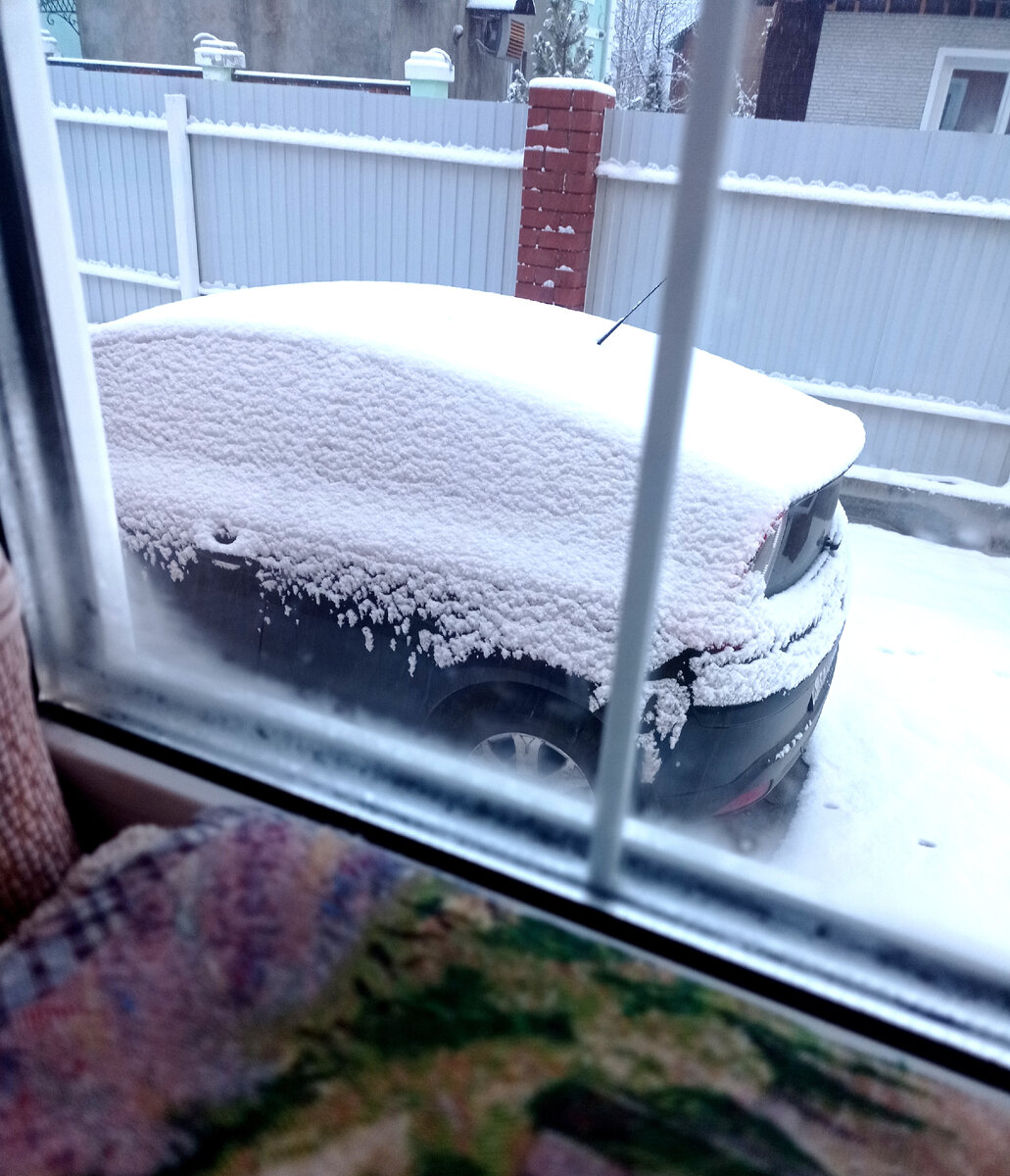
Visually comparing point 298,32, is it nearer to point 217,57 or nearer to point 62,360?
point 217,57

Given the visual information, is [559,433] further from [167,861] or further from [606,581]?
[167,861]

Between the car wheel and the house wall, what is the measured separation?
15.1 feet

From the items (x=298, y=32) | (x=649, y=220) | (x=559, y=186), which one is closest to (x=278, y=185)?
(x=559, y=186)

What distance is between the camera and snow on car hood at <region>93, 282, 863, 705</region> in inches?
69.6

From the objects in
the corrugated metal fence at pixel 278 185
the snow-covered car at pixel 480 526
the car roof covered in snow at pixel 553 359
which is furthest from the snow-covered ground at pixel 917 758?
the corrugated metal fence at pixel 278 185

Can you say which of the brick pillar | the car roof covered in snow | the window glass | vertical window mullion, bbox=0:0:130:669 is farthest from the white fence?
vertical window mullion, bbox=0:0:130:669

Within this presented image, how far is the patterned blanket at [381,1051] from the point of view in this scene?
2.12 ft

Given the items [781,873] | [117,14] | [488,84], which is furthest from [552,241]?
[117,14]

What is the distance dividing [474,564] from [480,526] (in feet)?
0.27

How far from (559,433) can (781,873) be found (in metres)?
1.19

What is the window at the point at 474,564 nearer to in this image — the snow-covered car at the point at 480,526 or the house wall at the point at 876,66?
the snow-covered car at the point at 480,526

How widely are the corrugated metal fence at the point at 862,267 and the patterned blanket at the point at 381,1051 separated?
3923 millimetres

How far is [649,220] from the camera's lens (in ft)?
14.7

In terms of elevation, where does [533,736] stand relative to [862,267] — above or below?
below
